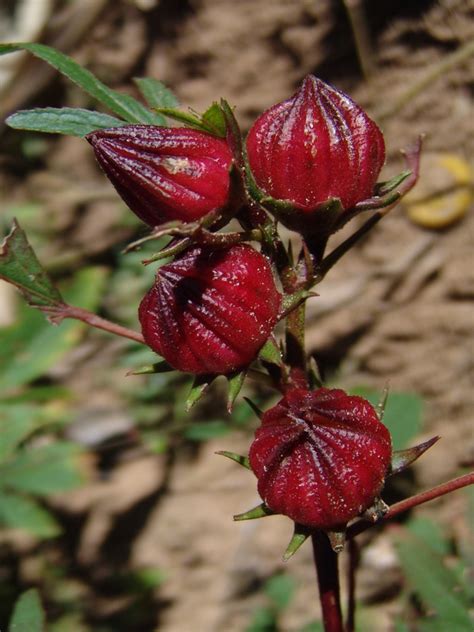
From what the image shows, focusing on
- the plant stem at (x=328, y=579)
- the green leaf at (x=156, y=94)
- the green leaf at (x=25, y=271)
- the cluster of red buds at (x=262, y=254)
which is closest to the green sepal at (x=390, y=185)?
the cluster of red buds at (x=262, y=254)

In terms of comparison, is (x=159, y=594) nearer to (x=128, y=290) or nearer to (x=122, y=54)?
(x=128, y=290)

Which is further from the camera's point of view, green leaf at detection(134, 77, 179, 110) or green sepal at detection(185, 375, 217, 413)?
green leaf at detection(134, 77, 179, 110)

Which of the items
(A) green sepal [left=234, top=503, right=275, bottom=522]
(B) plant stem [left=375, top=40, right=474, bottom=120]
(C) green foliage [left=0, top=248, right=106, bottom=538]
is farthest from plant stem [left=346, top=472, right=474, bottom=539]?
(B) plant stem [left=375, top=40, right=474, bottom=120]

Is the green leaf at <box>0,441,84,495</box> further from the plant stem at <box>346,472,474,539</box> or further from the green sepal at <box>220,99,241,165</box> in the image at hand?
the green sepal at <box>220,99,241,165</box>

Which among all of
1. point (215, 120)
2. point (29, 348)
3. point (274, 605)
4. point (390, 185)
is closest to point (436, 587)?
point (274, 605)

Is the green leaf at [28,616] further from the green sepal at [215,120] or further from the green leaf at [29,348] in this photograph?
the green leaf at [29,348]

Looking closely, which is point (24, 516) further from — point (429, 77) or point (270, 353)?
point (429, 77)
